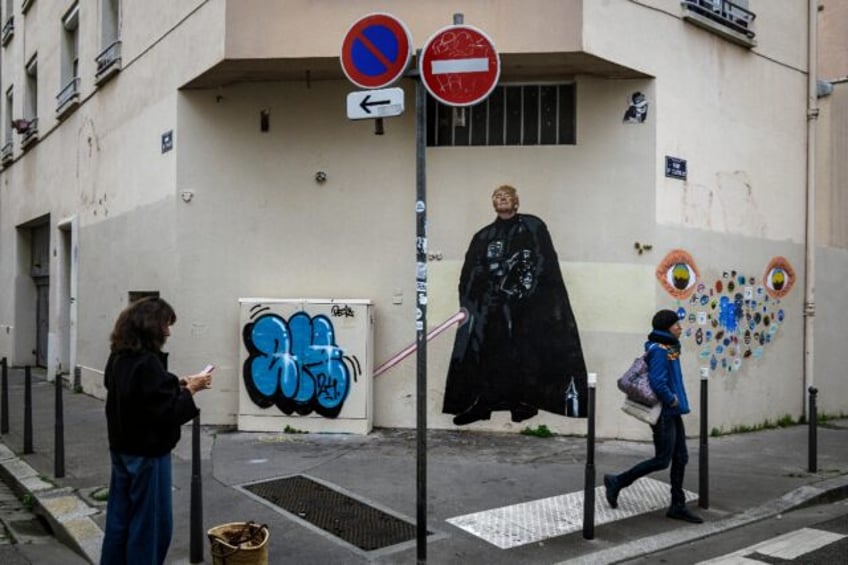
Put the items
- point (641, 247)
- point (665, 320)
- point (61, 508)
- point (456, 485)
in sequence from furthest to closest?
point (641, 247), point (456, 485), point (61, 508), point (665, 320)

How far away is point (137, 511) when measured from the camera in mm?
4324

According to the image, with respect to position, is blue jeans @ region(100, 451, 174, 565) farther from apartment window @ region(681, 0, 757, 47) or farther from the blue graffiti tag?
apartment window @ region(681, 0, 757, 47)

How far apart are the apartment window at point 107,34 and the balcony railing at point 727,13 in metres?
9.03

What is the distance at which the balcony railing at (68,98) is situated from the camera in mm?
14367

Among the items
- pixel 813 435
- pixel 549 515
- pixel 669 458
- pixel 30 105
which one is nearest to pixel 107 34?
pixel 30 105

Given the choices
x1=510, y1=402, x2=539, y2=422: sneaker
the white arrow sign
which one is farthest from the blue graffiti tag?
A: the white arrow sign

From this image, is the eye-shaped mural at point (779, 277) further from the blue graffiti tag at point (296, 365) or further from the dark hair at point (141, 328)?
the dark hair at point (141, 328)

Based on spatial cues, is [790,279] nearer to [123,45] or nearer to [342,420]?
[342,420]

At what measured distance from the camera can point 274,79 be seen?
9.45 m

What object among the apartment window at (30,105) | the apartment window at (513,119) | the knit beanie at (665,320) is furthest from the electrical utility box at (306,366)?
the apartment window at (30,105)

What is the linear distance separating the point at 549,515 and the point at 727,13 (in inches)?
294

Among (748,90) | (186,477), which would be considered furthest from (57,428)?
(748,90)

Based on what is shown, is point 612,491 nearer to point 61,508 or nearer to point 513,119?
point 61,508

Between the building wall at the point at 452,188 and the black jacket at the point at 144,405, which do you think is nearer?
the black jacket at the point at 144,405
